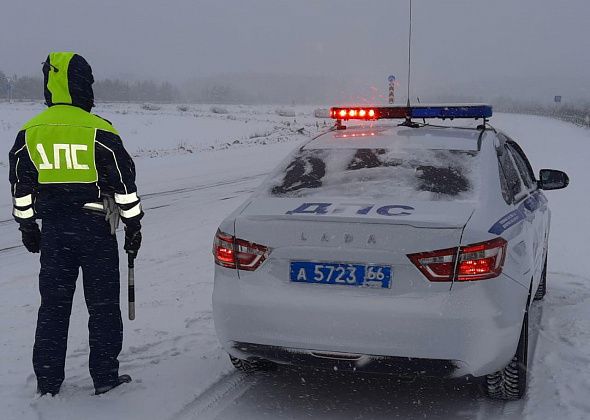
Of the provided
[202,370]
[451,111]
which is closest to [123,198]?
[202,370]

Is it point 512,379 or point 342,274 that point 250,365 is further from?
point 512,379

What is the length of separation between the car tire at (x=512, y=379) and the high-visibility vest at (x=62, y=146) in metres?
2.58

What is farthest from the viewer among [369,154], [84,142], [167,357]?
[167,357]

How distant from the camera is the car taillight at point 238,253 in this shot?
10.3 ft

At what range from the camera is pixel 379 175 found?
12.1 feet

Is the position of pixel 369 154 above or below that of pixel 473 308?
above

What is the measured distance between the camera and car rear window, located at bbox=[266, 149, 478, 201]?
3.45m

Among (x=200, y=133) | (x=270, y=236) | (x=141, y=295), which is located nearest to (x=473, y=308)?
(x=270, y=236)

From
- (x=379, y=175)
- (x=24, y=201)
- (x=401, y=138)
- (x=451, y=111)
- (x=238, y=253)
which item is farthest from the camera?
(x=451, y=111)

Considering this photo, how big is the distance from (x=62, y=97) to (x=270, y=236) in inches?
57.0

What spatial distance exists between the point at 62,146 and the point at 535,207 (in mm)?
3260

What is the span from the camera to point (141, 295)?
18.4 ft

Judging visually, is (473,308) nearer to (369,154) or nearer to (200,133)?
(369,154)

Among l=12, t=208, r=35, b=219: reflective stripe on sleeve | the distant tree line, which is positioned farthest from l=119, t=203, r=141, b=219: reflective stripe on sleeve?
the distant tree line
